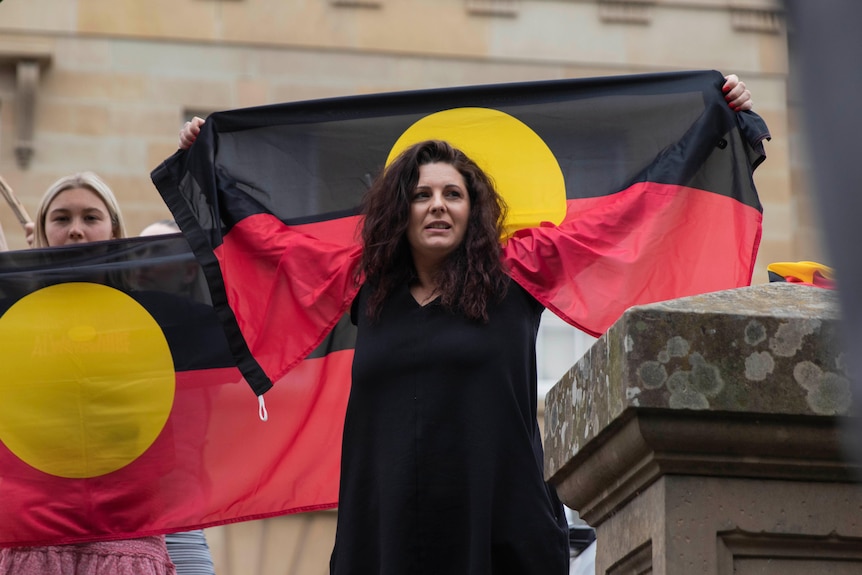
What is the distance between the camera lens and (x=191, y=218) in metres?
4.55

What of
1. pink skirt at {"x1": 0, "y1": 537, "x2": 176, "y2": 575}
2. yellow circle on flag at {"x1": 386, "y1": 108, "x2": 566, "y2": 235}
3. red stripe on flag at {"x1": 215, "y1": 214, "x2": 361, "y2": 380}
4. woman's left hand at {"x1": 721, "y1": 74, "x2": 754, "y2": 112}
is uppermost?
woman's left hand at {"x1": 721, "y1": 74, "x2": 754, "y2": 112}

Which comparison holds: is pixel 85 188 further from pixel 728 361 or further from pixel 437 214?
pixel 728 361

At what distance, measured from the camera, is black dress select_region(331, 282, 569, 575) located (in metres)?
3.20

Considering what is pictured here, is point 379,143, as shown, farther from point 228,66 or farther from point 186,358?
point 228,66

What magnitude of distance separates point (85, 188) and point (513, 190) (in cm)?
144

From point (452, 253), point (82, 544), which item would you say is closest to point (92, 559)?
point (82, 544)

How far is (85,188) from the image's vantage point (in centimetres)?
477

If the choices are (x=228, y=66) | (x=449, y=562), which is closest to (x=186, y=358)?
(x=449, y=562)

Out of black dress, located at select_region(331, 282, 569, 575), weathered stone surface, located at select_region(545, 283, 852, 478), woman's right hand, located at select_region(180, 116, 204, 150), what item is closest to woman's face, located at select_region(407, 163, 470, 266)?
black dress, located at select_region(331, 282, 569, 575)

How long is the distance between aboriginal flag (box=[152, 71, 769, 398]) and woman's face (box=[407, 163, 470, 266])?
280 millimetres

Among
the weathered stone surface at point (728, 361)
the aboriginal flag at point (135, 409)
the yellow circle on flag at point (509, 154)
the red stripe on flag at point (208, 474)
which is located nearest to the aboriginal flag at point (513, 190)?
the yellow circle on flag at point (509, 154)

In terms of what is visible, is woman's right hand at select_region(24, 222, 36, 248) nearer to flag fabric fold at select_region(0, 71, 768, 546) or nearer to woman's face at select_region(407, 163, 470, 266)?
flag fabric fold at select_region(0, 71, 768, 546)

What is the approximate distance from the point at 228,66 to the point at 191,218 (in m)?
8.13

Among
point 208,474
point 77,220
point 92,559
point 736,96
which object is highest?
point 736,96
